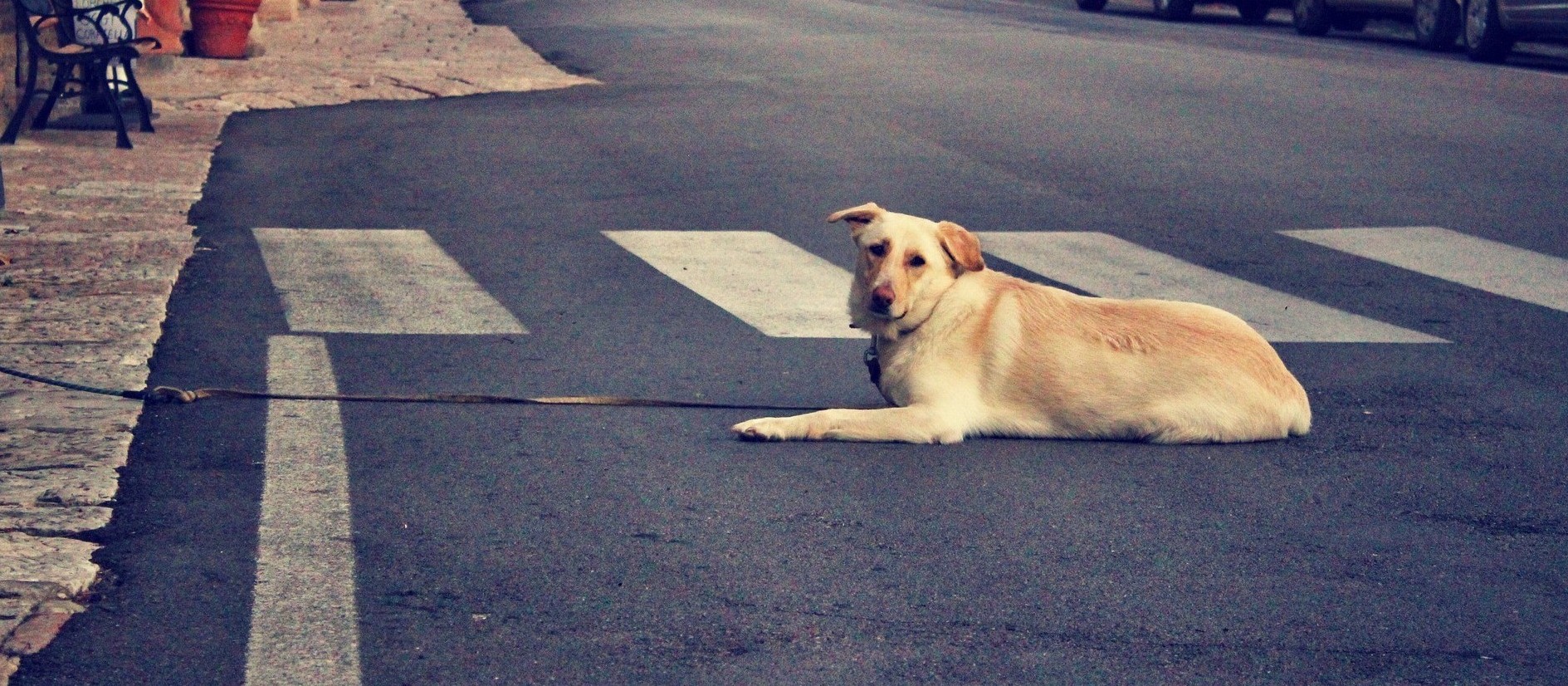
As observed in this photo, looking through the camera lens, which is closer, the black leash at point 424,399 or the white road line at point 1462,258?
the black leash at point 424,399

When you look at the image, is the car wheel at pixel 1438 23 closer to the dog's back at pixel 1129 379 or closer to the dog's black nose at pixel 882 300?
the dog's back at pixel 1129 379

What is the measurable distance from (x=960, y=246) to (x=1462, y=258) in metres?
4.26

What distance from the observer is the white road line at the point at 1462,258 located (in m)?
8.29

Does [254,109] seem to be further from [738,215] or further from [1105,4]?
[1105,4]

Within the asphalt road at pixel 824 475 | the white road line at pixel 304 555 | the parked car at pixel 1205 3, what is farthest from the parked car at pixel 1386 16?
the white road line at pixel 304 555

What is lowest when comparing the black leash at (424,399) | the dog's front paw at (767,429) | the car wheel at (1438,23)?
the car wheel at (1438,23)

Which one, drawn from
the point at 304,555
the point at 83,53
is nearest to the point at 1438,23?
the point at 83,53

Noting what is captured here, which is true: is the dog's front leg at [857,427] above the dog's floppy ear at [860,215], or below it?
below

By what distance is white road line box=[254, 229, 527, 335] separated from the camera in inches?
281

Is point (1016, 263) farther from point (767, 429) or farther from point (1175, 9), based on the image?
point (1175, 9)

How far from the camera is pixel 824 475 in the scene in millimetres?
5234

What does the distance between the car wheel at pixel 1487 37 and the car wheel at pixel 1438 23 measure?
1395 mm

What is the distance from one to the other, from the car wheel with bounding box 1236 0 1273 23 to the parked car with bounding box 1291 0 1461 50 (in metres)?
1.67

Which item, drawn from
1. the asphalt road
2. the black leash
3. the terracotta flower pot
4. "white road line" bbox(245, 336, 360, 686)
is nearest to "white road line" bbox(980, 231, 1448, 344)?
the asphalt road
